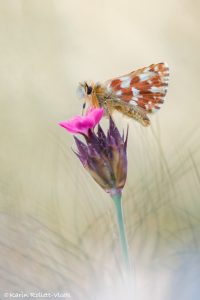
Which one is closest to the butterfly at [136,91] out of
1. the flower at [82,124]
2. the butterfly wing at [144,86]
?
the butterfly wing at [144,86]

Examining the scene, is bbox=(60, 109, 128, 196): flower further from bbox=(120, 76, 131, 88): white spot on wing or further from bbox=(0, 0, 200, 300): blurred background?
bbox=(120, 76, 131, 88): white spot on wing

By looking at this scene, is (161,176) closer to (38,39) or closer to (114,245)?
(114,245)

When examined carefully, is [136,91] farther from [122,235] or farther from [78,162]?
[122,235]

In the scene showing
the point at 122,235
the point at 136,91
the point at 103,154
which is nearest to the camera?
the point at 122,235

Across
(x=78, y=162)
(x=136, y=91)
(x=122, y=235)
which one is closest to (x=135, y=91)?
(x=136, y=91)

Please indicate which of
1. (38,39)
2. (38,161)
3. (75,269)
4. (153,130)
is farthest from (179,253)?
(38,39)

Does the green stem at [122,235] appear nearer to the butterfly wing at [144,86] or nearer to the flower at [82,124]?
the flower at [82,124]
